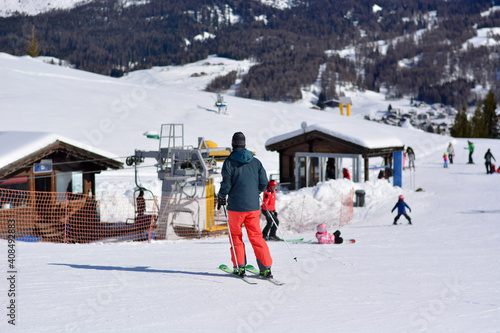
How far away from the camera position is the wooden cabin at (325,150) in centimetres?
2200

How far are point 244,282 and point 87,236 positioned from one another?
31.5ft

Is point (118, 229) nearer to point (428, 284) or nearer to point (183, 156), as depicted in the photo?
point (183, 156)

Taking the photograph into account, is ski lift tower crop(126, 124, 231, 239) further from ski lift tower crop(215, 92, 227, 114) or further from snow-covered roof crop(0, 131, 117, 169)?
ski lift tower crop(215, 92, 227, 114)

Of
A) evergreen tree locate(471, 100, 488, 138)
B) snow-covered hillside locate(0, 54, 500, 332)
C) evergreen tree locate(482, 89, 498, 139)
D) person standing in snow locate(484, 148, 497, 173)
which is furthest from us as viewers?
evergreen tree locate(482, 89, 498, 139)

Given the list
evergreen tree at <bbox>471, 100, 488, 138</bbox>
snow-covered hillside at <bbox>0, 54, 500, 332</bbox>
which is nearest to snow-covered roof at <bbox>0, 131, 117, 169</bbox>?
snow-covered hillside at <bbox>0, 54, 500, 332</bbox>

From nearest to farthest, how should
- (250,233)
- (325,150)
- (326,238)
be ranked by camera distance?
1. (250,233)
2. (326,238)
3. (325,150)

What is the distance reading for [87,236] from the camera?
44.6 feet

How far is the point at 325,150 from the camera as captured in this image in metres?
23.1

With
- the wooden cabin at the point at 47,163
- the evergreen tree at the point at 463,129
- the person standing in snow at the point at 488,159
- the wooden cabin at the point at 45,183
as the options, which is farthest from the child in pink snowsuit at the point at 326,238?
the evergreen tree at the point at 463,129

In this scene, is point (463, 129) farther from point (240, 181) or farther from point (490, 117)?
point (240, 181)

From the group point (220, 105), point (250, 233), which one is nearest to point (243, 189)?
point (250, 233)

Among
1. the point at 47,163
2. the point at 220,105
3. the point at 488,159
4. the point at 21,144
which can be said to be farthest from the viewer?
the point at 220,105

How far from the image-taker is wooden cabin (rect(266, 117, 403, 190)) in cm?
2200

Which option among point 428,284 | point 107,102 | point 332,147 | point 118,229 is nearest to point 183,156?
point 118,229
